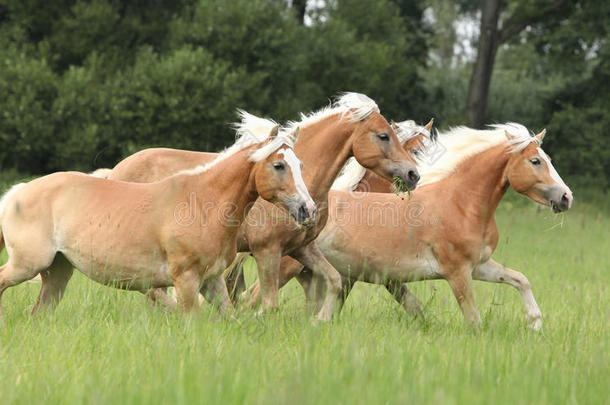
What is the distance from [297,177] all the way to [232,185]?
1.87 feet

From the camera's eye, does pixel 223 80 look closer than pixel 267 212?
No

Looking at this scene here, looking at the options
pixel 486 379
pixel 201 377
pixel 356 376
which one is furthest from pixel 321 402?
pixel 486 379

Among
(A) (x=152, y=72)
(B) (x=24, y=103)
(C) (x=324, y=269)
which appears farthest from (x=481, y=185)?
(B) (x=24, y=103)

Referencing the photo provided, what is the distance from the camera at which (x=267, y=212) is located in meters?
6.64

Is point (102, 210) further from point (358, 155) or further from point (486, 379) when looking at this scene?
point (486, 379)

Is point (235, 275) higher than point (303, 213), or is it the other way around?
point (303, 213)

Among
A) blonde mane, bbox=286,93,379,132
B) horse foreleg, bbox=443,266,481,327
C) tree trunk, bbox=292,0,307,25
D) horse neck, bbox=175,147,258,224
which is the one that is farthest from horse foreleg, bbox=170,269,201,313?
tree trunk, bbox=292,0,307,25

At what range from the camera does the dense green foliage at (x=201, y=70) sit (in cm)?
2102

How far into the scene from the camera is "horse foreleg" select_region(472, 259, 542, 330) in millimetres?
6766

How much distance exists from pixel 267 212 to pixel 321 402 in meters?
3.22

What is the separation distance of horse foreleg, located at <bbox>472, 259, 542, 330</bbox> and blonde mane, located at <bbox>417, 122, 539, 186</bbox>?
38.6 inches

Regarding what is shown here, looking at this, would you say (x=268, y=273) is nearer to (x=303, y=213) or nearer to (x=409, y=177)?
(x=303, y=213)

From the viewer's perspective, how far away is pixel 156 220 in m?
5.79

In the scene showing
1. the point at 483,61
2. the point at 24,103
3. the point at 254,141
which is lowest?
the point at 24,103
